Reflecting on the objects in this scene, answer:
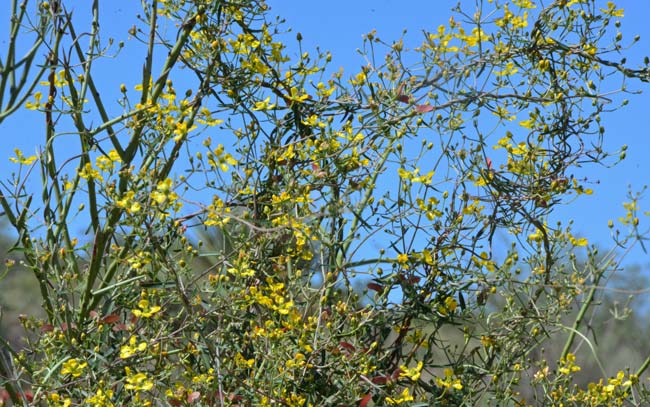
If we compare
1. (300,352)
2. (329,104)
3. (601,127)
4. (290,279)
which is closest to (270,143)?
(329,104)

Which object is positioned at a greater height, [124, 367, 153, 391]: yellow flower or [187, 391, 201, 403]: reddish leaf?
[124, 367, 153, 391]: yellow flower

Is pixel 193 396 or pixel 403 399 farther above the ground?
pixel 193 396

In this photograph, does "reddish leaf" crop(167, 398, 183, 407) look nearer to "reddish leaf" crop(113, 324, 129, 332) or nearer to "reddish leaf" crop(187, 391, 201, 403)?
"reddish leaf" crop(187, 391, 201, 403)

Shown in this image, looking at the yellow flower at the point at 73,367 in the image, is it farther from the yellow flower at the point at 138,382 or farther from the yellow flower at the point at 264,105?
the yellow flower at the point at 264,105

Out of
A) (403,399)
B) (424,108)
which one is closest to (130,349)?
(403,399)

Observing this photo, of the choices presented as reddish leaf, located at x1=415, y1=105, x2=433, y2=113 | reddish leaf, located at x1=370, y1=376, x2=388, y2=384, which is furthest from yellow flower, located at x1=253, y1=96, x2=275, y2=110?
reddish leaf, located at x1=370, y1=376, x2=388, y2=384

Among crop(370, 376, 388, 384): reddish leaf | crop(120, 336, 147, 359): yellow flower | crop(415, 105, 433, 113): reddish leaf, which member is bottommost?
crop(370, 376, 388, 384): reddish leaf

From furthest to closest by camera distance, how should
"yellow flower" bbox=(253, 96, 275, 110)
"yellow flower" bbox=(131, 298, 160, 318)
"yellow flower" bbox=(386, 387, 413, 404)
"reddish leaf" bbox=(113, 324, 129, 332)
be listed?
"yellow flower" bbox=(253, 96, 275, 110)
"reddish leaf" bbox=(113, 324, 129, 332)
"yellow flower" bbox=(386, 387, 413, 404)
"yellow flower" bbox=(131, 298, 160, 318)

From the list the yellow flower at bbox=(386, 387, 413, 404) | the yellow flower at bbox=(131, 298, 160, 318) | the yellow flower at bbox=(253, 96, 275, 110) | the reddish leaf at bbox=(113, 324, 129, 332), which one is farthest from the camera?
the yellow flower at bbox=(253, 96, 275, 110)

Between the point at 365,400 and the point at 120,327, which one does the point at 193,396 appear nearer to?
the point at 120,327

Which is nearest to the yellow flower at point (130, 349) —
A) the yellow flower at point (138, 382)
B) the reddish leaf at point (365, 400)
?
the yellow flower at point (138, 382)

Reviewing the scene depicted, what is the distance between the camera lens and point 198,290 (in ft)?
8.50

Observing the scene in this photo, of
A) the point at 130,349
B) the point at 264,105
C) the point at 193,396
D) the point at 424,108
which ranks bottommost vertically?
the point at 193,396

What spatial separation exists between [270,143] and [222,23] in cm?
42
